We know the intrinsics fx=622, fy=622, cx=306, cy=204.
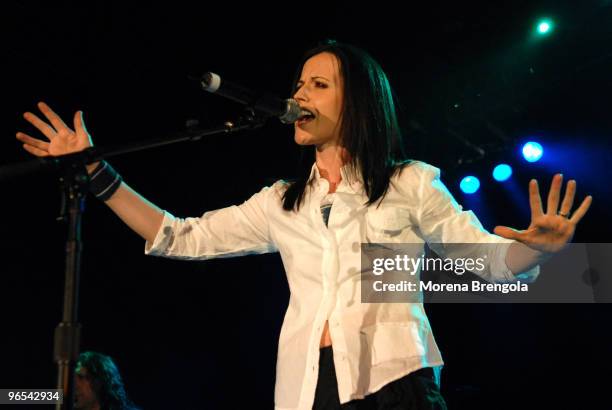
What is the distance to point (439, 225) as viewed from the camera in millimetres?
1838

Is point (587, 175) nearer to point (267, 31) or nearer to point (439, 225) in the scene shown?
point (267, 31)

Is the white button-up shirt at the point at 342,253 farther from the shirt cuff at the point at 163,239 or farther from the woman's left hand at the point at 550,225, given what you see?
the woman's left hand at the point at 550,225

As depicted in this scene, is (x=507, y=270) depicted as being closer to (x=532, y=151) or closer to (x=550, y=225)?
(x=550, y=225)

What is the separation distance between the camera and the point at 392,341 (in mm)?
1623

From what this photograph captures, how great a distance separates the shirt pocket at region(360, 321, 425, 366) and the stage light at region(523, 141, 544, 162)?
134 inches

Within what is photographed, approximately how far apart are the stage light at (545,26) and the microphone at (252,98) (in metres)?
2.94

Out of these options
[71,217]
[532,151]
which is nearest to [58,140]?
[71,217]

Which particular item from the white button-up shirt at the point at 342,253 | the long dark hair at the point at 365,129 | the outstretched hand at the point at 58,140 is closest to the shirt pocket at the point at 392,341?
the white button-up shirt at the point at 342,253

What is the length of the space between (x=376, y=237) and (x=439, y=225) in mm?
199

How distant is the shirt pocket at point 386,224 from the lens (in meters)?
1.80

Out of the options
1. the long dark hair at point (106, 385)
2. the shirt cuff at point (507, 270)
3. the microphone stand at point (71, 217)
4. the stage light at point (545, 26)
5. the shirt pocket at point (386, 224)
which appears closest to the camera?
the microphone stand at point (71, 217)

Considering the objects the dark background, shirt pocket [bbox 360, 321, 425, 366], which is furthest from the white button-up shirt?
the dark background

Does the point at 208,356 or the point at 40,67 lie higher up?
the point at 40,67

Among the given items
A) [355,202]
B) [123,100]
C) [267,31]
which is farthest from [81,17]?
[355,202]
